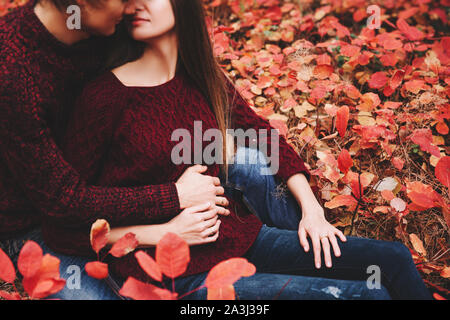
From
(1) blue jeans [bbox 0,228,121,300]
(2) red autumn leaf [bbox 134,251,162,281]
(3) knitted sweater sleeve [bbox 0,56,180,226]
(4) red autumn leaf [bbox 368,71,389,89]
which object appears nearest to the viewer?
(2) red autumn leaf [bbox 134,251,162,281]

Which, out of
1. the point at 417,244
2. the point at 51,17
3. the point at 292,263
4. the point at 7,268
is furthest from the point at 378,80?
the point at 7,268

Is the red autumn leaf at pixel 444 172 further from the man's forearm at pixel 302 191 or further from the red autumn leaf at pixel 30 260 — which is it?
the red autumn leaf at pixel 30 260

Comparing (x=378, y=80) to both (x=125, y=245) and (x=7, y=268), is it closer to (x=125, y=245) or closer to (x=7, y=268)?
(x=125, y=245)

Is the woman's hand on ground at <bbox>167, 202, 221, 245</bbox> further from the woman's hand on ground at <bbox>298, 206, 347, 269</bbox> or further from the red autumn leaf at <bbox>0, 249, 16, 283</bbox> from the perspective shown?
the red autumn leaf at <bbox>0, 249, 16, 283</bbox>

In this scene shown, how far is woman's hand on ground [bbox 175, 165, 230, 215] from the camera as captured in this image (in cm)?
118

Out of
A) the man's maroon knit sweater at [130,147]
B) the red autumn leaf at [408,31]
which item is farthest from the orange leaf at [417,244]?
the red autumn leaf at [408,31]

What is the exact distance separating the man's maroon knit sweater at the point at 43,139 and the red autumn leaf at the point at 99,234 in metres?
0.07

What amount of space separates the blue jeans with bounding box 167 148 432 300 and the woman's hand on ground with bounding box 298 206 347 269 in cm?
A: 3

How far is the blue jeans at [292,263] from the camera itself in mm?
1048

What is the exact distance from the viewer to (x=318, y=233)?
124 cm

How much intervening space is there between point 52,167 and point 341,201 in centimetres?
104

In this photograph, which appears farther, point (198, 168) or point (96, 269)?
point (198, 168)

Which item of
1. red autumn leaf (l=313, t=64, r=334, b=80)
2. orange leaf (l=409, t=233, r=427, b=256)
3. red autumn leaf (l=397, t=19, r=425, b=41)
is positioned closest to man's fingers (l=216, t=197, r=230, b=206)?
orange leaf (l=409, t=233, r=427, b=256)

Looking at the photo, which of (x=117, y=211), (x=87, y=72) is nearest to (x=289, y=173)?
(x=117, y=211)
